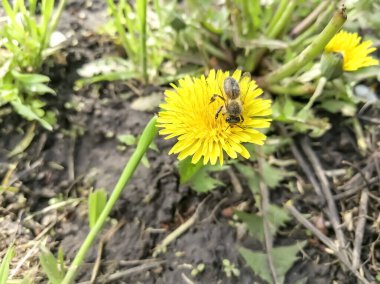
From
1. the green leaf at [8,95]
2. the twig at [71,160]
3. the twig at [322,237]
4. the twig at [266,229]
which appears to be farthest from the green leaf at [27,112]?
the twig at [322,237]

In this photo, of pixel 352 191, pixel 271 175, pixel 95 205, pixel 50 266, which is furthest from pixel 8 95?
pixel 352 191

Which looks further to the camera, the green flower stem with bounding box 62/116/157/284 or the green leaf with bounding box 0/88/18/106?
the green leaf with bounding box 0/88/18/106

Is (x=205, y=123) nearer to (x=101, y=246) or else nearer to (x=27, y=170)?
(x=101, y=246)

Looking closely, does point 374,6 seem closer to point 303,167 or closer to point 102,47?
point 303,167

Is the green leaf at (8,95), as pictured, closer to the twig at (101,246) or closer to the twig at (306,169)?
the twig at (101,246)

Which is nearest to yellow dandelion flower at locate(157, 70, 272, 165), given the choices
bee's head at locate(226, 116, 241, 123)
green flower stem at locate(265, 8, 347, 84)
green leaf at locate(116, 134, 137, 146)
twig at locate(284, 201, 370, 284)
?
bee's head at locate(226, 116, 241, 123)

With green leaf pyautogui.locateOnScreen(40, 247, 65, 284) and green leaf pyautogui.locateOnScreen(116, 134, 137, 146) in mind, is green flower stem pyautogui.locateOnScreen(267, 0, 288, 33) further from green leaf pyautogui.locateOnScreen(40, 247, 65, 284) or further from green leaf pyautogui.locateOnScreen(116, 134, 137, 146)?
green leaf pyautogui.locateOnScreen(40, 247, 65, 284)
